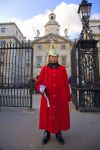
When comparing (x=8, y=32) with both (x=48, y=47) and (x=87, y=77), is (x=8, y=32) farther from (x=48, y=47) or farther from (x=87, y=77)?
(x=87, y=77)

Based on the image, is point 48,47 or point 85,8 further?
point 48,47

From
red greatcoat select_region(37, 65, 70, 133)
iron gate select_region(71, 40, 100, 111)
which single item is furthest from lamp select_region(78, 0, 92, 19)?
red greatcoat select_region(37, 65, 70, 133)

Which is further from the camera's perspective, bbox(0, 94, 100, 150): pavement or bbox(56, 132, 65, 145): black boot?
bbox(56, 132, 65, 145): black boot

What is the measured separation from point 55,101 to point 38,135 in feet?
3.81

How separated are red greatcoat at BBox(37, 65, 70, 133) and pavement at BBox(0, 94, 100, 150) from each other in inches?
15.6

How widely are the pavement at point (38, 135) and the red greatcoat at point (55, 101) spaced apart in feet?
1.30

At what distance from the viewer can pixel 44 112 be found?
14.5 feet

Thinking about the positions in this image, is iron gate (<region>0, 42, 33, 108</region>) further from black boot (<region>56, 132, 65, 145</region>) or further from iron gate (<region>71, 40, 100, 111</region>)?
A: black boot (<region>56, 132, 65, 145</region>)

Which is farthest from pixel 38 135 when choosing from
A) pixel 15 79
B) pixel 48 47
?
pixel 48 47

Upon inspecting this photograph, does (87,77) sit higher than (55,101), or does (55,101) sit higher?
(87,77)

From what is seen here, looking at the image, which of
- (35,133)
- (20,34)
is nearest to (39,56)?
(20,34)

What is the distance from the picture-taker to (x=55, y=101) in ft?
14.5

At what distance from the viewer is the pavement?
421cm

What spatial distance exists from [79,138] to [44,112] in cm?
109
